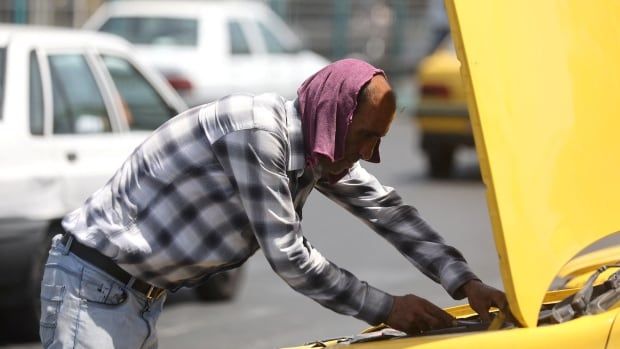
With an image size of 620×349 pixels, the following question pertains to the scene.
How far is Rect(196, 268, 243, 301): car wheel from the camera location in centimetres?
870

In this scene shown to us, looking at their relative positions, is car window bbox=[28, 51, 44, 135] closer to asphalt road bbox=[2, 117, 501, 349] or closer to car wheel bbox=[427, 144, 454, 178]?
asphalt road bbox=[2, 117, 501, 349]

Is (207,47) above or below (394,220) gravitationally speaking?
below

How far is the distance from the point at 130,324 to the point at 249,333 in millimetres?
4201

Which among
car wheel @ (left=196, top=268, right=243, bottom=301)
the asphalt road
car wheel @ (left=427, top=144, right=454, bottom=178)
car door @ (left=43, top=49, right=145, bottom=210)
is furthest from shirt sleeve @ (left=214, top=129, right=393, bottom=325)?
car wheel @ (left=427, top=144, right=454, bottom=178)

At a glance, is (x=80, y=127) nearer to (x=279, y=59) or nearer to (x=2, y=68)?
(x=2, y=68)

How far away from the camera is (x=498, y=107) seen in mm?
3111

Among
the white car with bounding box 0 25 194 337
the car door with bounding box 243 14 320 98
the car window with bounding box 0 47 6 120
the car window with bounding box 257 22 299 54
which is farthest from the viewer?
the car window with bounding box 257 22 299 54

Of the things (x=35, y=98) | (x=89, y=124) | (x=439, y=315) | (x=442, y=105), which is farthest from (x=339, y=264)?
(x=439, y=315)

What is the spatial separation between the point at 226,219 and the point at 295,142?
26 cm

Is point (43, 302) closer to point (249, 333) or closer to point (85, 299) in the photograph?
point (85, 299)

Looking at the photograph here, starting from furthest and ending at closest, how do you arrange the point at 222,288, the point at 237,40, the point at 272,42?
the point at 272,42
the point at 237,40
the point at 222,288

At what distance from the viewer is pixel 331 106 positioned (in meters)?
3.27

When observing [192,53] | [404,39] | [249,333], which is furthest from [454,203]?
[404,39]

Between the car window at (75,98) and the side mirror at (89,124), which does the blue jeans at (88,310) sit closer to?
the car window at (75,98)
